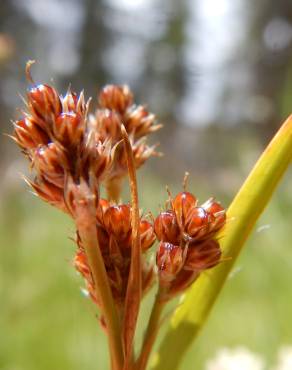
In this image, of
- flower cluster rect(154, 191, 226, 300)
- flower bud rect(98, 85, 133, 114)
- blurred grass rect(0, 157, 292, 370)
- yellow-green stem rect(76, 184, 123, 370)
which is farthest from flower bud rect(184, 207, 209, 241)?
blurred grass rect(0, 157, 292, 370)

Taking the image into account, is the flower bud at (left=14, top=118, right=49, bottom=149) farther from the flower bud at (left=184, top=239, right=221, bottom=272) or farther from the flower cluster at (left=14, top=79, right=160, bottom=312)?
the flower bud at (left=184, top=239, right=221, bottom=272)

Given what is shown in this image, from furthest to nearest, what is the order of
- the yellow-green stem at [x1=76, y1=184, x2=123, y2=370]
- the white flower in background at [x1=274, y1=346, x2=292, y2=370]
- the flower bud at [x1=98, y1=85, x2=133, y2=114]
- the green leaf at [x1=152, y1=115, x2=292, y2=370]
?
the white flower in background at [x1=274, y1=346, x2=292, y2=370] < the flower bud at [x1=98, y1=85, x2=133, y2=114] < the green leaf at [x1=152, y1=115, x2=292, y2=370] < the yellow-green stem at [x1=76, y1=184, x2=123, y2=370]

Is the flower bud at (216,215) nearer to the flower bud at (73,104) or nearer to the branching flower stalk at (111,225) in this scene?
the branching flower stalk at (111,225)

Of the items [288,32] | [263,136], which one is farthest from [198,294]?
[263,136]

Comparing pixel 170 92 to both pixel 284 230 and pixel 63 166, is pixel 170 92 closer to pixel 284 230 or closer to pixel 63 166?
pixel 284 230

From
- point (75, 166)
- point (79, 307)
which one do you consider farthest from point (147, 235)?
point (79, 307)

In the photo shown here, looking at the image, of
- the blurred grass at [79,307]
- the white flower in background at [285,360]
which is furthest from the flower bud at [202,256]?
the blurred grass at [79,307]
